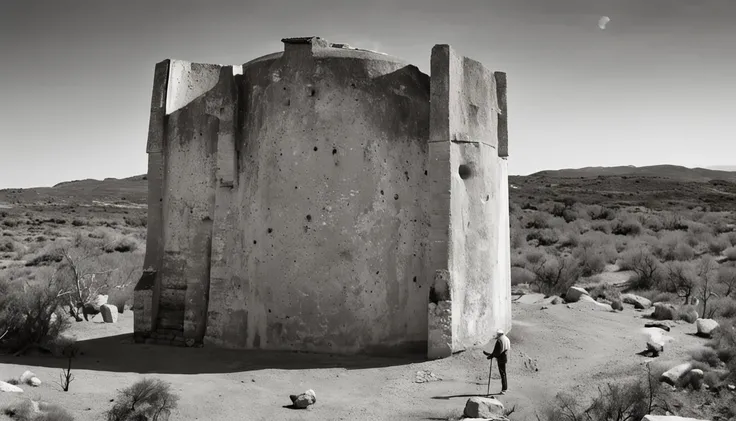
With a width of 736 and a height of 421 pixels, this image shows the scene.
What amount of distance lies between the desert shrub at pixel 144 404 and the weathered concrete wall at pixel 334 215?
9.41ft

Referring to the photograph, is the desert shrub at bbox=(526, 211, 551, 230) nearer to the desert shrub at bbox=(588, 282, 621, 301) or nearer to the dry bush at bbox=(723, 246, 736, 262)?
the dry bush at bbox=(723, 246, 736, 262)

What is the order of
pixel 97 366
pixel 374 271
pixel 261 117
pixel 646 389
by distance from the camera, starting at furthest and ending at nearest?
pixel 261 117, pixel 374 271, pixel 97 366, pixel 646 389

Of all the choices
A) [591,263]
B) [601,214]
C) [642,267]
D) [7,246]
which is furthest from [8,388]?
[601,214]

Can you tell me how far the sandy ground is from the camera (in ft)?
23.7

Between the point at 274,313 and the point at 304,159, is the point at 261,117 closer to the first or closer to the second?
the point at 304,159

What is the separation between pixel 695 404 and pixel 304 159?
6302mm

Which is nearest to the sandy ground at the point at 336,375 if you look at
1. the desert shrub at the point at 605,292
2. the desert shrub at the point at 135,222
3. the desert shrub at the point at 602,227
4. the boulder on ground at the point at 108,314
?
the boulder on ground at the point at 108,314

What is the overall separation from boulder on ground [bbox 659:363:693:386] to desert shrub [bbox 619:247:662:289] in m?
8.79

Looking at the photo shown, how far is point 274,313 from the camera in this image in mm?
9750

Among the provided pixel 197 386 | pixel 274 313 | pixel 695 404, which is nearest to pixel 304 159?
pixel 274 313

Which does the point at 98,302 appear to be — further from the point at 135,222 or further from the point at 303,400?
the point at 135,222

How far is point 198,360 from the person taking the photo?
369 inches

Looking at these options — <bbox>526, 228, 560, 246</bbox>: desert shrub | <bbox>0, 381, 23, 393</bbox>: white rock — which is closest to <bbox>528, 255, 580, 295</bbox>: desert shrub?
<bbox>526, 228, 560, 246</bbox>: desert shrub

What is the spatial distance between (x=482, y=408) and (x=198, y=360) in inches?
180
